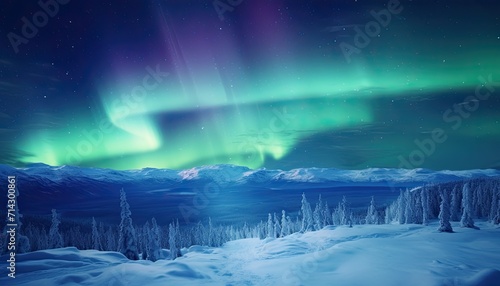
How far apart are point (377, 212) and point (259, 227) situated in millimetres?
4122

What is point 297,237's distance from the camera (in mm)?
9234

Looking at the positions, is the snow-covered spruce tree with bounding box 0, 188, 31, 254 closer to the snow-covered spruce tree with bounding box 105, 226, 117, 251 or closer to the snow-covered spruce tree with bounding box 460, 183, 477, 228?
the snow-covered spruce tree with bounding box 105, 226, 117, 251

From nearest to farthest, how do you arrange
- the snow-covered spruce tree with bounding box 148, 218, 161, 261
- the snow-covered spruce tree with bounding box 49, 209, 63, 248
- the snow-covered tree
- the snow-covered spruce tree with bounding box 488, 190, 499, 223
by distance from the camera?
1. the snow-covered spruce tree with bounding box 49, 209, 63, 248
2. the snow-covered spruce tree with bounding box 148, 218, 161, 261
3. the snow-covered spruce tree with bounding box 488, 190, 499, 223
4. the snow-covered tree

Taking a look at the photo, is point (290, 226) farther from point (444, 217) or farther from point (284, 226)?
point (444, 217)

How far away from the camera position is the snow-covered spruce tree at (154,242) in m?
8.39

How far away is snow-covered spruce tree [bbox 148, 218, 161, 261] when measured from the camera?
8.39 m

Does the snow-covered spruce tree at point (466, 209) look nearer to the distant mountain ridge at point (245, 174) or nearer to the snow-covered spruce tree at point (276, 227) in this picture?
the distant mountain ridge at point (245, 174)

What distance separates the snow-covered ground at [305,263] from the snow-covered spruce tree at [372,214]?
68 cm

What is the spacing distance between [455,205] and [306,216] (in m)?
5.14

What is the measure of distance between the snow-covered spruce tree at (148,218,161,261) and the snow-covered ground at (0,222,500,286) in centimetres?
30

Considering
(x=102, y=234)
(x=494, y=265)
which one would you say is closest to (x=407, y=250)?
(x=494, y=265)

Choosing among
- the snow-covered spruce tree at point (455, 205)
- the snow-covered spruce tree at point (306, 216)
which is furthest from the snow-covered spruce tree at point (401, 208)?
the snow-covered spruce tree at point (306, 216)

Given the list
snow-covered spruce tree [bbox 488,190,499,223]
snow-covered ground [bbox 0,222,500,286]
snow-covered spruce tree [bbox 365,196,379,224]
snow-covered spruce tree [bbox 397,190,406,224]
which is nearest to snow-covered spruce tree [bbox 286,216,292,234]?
snow-covered ground [bbox 0,222,500,286]

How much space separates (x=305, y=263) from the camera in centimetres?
768
